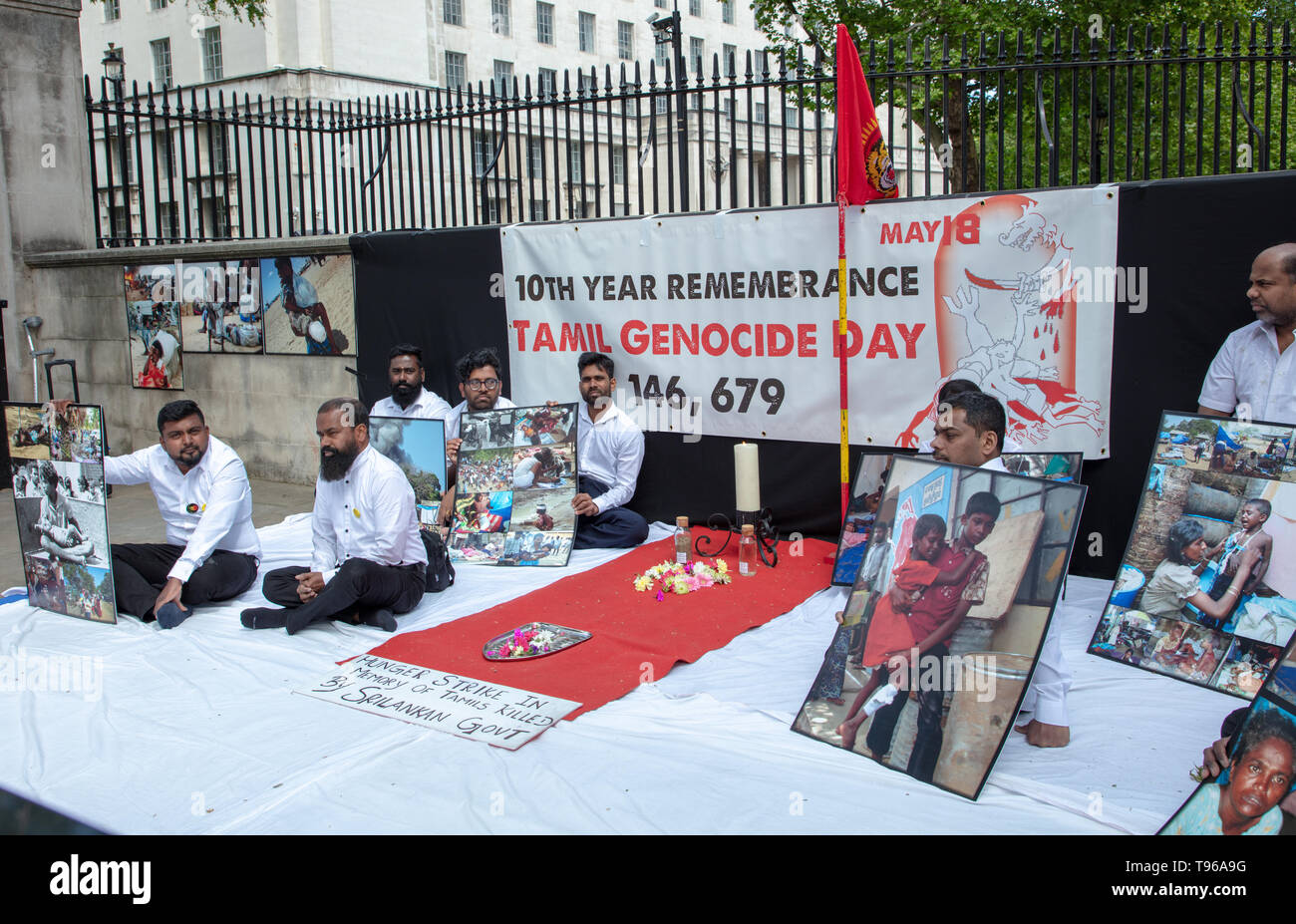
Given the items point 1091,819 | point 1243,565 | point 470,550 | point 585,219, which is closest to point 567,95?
point 585,219

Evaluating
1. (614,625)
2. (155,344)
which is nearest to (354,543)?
(614,625)

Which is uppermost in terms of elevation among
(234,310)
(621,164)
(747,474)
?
(621,164)

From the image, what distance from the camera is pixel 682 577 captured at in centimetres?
621

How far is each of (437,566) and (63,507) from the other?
2028mm

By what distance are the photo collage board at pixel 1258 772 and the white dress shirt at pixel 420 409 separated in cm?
564

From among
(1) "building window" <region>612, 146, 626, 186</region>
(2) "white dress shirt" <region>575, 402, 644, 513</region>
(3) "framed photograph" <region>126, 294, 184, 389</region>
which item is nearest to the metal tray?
(2) "white dress shirt" <region>575, 402, 644, 513</region>

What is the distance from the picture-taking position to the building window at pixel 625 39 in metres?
41.0

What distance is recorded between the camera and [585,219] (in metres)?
7.59

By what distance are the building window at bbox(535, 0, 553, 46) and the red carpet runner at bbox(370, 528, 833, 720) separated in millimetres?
35382

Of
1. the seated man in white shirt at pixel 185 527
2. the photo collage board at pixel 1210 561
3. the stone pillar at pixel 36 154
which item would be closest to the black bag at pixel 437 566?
the seated man in white shirt at pixel 185 527

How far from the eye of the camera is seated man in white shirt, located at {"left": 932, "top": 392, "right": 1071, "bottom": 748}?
3.91 metres

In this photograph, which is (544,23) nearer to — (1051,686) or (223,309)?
(223,309)

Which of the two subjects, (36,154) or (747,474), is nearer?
(747,474)

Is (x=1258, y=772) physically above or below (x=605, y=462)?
below
